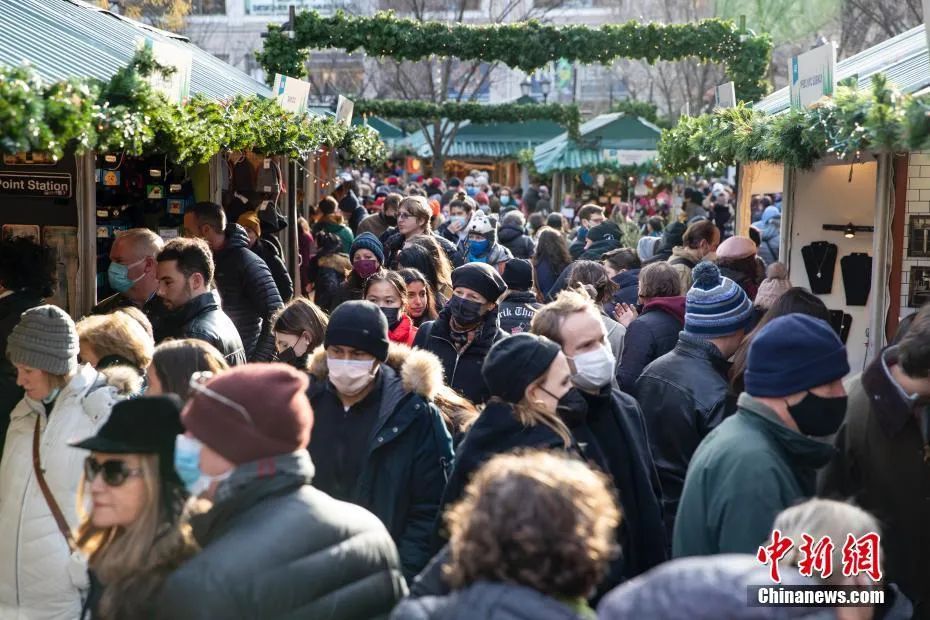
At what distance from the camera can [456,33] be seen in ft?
52.4

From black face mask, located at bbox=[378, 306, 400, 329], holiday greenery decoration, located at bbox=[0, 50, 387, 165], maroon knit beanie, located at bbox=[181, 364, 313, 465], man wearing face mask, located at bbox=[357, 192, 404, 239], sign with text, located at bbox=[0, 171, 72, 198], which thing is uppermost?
holiday greenery decoration, located at bbox=[0, 50, 387, 165]

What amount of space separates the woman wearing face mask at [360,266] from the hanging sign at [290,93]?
1.61m

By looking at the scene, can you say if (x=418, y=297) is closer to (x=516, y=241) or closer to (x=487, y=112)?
(x=516, y=241)

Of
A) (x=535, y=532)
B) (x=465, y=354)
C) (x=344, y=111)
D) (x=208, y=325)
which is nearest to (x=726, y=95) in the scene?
(x=344, y=111)

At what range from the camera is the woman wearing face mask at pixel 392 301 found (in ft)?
23.8

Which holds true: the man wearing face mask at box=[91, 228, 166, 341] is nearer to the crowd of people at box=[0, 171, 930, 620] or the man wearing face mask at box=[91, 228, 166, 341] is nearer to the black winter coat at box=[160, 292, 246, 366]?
the crowd of people at box=[0, 171, 930, 620]

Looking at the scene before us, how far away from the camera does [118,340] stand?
206 inches

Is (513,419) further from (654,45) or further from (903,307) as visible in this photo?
(654,45)

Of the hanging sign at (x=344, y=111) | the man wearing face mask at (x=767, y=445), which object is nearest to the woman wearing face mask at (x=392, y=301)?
the man wearing face mask at (x=767, y=445)

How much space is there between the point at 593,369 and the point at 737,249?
5231 millimetres

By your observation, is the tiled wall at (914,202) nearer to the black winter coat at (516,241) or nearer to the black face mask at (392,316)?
the black face mask at (392,316)

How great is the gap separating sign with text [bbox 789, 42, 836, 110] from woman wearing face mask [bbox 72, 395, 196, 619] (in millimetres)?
5267

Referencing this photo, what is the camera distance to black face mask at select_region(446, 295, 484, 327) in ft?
22.0

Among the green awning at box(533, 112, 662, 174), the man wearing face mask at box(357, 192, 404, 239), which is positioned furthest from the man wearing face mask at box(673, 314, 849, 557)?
the green awning at box(533, 112, 662, 174)
